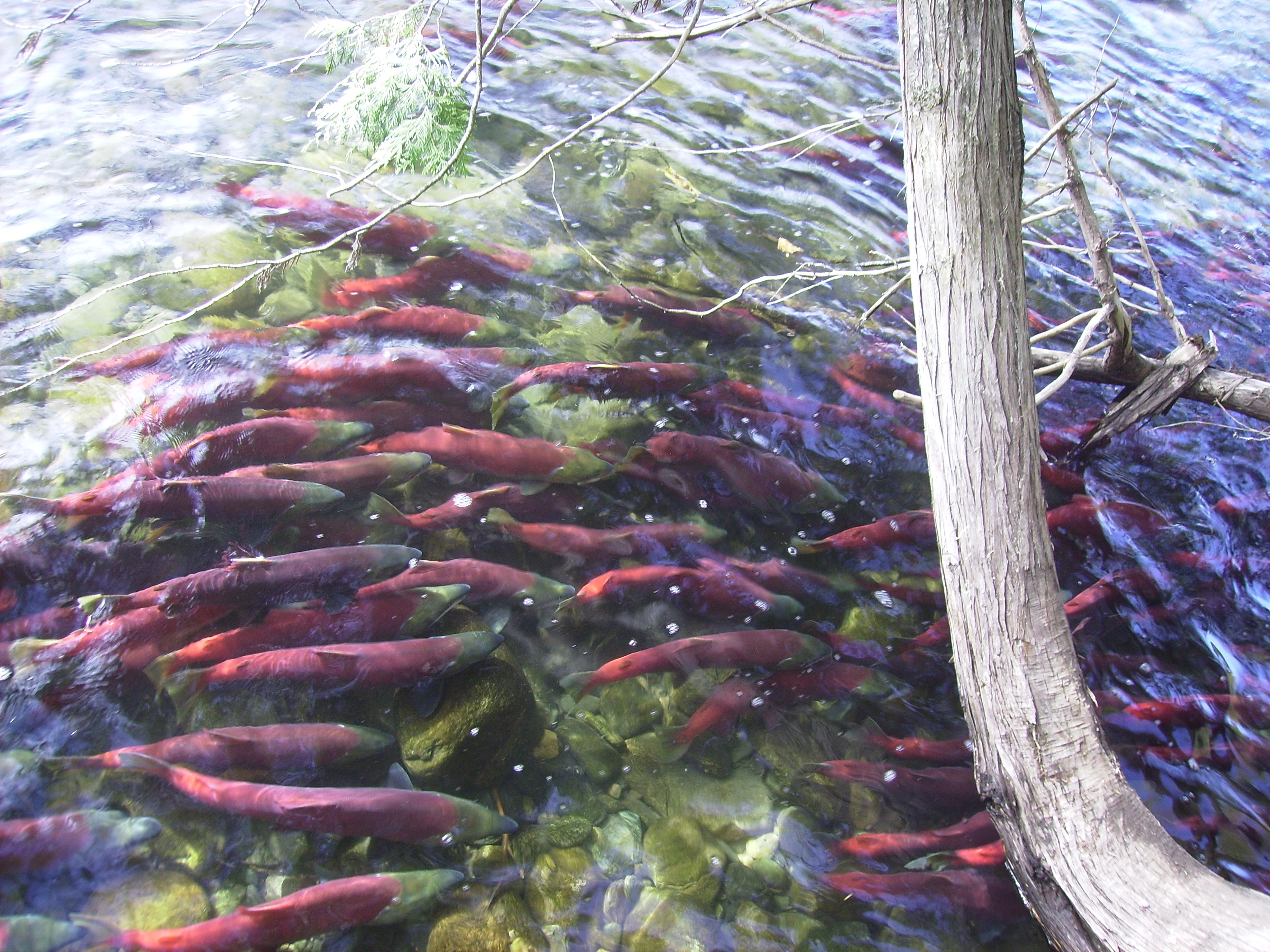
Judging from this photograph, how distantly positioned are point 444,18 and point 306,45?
5.35 ft

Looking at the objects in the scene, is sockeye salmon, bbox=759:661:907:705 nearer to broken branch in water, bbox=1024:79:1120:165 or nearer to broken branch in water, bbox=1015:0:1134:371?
broken branch in water, bbox=1015:0:1134:371

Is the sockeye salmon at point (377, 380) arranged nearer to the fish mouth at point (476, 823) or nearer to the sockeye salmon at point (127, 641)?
the sockeye salmon at point (127, 641)

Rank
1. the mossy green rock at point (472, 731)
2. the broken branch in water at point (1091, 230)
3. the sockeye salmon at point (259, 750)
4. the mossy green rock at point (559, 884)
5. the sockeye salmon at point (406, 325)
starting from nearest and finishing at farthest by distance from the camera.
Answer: the mossy green rock at point (559, 884) → the sockeye salmon at point (259, 750) → the mossy green rock at point (472, 731) → the broken branch in water at point (1091, 230) → the sockeye salmon at point (406, 325)

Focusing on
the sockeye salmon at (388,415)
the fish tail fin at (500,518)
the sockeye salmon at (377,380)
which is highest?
the sockeye salmon at (377,380)

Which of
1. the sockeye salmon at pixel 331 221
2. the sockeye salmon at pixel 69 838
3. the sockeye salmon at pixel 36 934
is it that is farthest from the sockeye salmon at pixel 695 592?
the sockeye salmon at pixel 331 221

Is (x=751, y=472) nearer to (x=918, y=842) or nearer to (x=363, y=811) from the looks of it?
(x=918, y=842)

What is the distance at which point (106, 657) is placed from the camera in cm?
336

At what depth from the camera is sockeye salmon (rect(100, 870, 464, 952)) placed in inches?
99.4

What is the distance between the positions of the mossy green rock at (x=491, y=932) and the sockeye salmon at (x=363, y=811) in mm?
268

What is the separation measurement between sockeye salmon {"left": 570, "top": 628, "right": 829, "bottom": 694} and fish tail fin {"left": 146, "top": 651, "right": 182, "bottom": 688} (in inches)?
70.4

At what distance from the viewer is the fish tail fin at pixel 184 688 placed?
3.23 meters

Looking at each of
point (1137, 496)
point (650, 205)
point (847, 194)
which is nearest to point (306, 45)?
point (650, 205)

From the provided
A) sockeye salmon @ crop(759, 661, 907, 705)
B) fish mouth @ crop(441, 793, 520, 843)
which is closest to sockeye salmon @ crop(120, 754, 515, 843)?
fish mouth @ crop(441, 793, 520, 843)

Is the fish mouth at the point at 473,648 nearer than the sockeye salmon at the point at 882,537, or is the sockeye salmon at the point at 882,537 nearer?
the fish mouth at the point at 473,648
